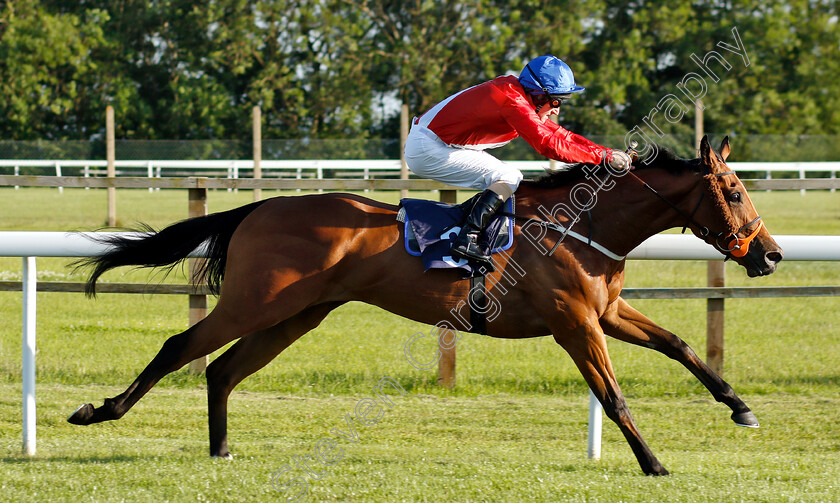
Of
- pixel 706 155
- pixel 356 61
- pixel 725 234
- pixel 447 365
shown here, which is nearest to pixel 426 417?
pixel 447 365

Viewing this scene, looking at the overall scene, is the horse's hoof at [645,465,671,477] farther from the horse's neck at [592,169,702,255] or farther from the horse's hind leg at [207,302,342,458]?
the horse's hind leg at [207,302,342,458]

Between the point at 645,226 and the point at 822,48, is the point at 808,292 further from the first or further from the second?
the point at 822,48

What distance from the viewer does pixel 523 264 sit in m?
4.09

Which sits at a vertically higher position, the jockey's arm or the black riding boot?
the jockey's arm

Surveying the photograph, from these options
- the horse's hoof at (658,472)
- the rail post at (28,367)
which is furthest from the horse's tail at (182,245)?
the horse's hoof at (658,472)

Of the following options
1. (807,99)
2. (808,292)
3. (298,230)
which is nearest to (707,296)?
(808,292)

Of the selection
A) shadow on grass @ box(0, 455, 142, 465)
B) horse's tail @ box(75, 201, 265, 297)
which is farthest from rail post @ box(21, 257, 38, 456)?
horse's tail @ box(75, 201, 265, 297)

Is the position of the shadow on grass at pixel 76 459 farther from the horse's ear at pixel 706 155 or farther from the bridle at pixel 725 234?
the horse's ear at pixel 706 155

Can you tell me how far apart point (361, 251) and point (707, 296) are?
2984mm

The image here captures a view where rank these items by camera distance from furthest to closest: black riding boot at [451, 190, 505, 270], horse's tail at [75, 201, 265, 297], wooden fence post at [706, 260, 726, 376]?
wooden fence post at [706, 260, 726, 376]
horse's tail at [75, 201, 265, 297]
black riding boot at [451, 190, 505, 270]

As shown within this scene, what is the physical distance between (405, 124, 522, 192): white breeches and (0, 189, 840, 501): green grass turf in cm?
132

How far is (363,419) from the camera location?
5.30m

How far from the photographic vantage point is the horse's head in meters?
4.05

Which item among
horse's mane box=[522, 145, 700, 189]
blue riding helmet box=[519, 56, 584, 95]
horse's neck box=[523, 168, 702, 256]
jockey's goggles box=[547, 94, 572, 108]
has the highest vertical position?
blue riding helmet box=[519, 56, 584, 95]
